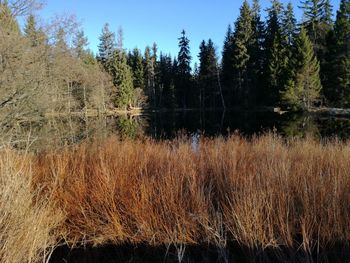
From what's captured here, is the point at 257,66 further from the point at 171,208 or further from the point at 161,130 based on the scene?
the point at 171,208

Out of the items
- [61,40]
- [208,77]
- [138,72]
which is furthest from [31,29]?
[138,72]

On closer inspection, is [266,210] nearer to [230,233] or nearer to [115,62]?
[230,233]

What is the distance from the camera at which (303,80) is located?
3931 cm

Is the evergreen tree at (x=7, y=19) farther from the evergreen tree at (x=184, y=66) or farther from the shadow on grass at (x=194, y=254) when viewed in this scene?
the evergreen tree at (x=184, y=66)

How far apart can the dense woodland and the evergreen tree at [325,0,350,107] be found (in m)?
0.10

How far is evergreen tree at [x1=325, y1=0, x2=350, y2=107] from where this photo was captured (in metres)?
37.2

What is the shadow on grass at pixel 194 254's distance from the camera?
14.0 ft

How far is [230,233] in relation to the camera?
4973 mm

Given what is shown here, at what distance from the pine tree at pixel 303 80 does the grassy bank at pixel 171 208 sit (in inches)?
1387

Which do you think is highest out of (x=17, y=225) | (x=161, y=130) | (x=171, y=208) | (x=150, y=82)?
(x=150, y=82)

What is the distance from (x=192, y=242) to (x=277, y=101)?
4293 cm

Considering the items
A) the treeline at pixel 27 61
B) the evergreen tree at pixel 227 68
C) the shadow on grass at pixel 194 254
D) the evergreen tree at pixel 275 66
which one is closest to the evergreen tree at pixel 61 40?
the treeline at pixel 27 61

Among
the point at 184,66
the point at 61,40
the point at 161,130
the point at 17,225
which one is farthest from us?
the point at 184,66

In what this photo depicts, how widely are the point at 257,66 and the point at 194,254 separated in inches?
2016
